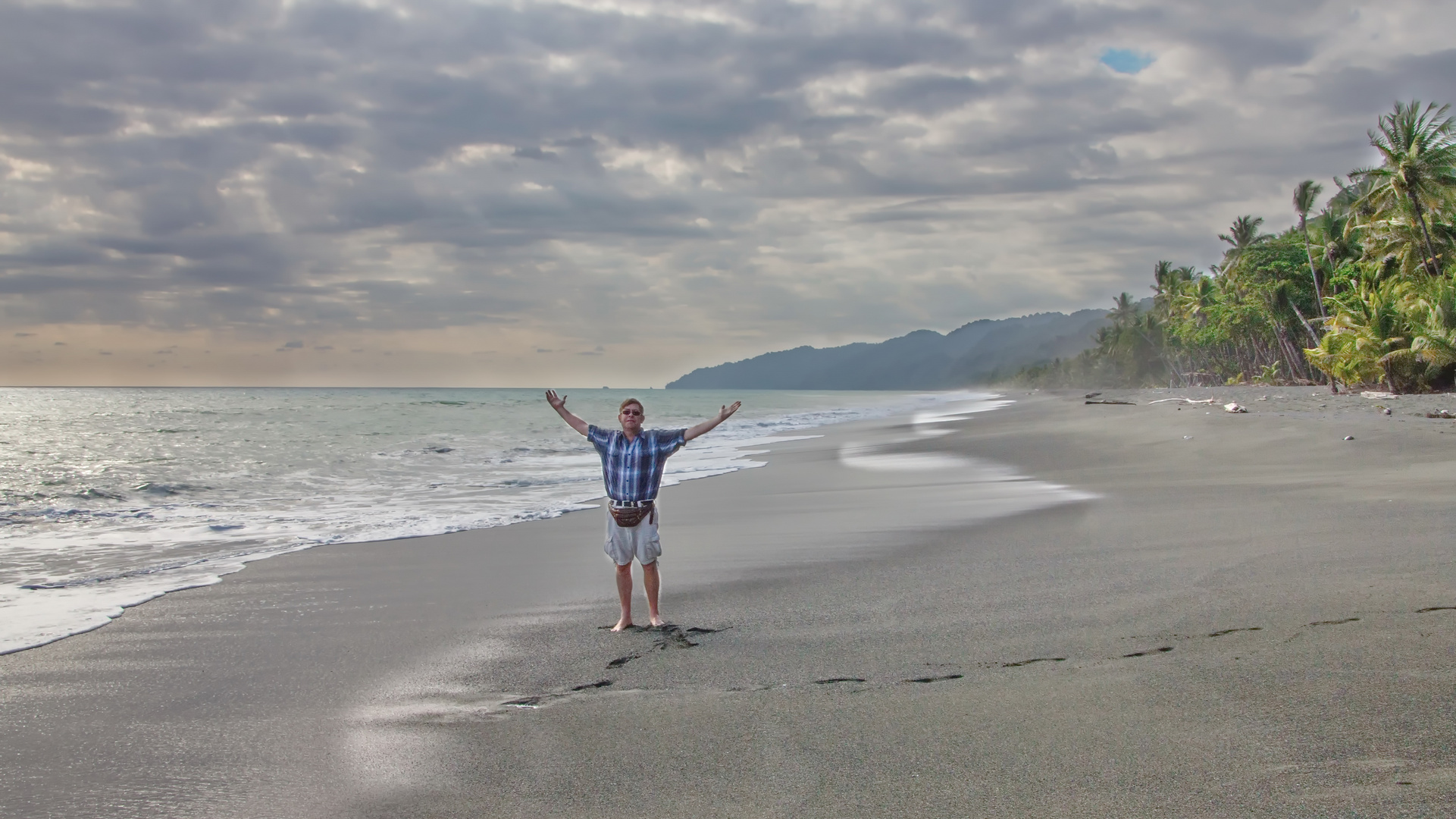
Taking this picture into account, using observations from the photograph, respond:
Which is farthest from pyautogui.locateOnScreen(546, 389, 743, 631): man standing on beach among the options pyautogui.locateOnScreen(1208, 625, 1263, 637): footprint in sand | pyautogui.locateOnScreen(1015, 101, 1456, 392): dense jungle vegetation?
pyautogui.locateOnScreen(1015, 101, 1456, 392): dense jungle vegetation

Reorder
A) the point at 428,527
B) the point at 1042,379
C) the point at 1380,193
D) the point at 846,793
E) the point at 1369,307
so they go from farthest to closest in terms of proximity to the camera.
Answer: the point at 1042,379 < the point at 1380,193 < the point at 1369,307 < the point at 428,527 < the point at 846,793

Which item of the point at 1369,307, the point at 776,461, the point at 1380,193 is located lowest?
the point at 776,461

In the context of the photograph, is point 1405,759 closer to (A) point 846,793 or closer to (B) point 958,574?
(A) point 846,793

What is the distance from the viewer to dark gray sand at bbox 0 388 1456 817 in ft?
10.6

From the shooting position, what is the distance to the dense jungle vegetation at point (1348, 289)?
94.7 ft

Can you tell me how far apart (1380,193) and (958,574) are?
42890 millimetres

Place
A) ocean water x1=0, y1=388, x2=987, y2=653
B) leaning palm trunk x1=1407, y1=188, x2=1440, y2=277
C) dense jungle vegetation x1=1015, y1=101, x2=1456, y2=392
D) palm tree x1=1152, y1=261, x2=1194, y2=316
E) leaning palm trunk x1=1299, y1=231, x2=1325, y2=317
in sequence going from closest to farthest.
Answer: ocean water x1=0, y1=388, x2=987, y2=653, dense jungle vegetation x1=1015, y1=101, x2=1456, y2=392, leaning palm trunk x1=1407, y1=188, x2=1440, y2=277, leaning palm trunk x1=1299, y1=231, x2=1325, y2=317, palm tree x1=1152, y1=261, x2=1194, y2=316

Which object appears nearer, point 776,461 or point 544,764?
point 544,764

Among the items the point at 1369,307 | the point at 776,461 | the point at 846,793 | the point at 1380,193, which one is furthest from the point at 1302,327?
the point at 846,793

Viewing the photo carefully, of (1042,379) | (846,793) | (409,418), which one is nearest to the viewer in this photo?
(846,793)

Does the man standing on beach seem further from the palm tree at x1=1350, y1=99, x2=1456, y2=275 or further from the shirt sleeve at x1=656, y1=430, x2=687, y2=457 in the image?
the palm tree at x1=1350, y1=99, x2=1456, y2=275

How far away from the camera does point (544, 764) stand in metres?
3.55

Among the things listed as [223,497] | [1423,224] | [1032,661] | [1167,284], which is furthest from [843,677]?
[1167,284]

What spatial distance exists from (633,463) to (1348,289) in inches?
2184
